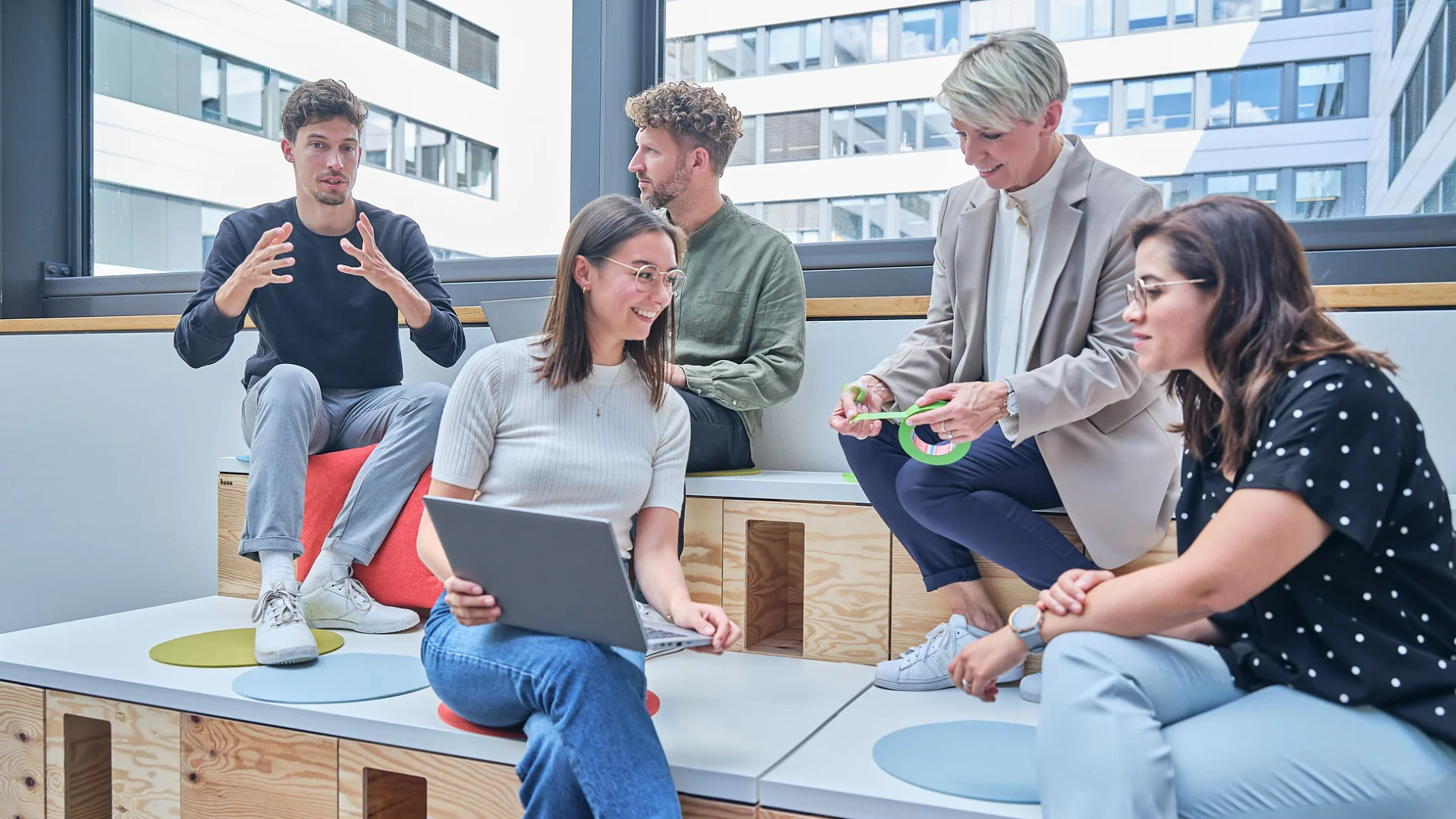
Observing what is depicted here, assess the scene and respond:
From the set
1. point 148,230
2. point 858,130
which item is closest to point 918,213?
point 858,130

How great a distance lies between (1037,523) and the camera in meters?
1.72

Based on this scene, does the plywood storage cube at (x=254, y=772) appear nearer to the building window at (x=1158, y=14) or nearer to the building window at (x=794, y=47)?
the building window at (x=794, y=47)

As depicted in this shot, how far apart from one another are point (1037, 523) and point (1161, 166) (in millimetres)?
1052

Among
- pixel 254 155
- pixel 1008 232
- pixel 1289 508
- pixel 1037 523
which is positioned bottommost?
pixel 1037 523

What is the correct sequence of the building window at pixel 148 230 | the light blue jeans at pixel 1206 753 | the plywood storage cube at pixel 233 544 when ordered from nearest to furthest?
the light blue jeans at pixel 1206 753
the plywood storage cube at pixel 233 544
the building window at pixel 148 230

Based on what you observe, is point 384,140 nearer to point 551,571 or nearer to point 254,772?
point 254,772

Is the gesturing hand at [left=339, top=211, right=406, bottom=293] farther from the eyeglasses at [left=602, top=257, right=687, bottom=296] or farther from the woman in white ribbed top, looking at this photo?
the eyeglasses at [left=602, top=257, right=687, bottom=296]

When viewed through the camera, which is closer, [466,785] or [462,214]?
[466,785]

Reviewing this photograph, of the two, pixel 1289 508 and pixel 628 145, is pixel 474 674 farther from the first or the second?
pixel 628 145

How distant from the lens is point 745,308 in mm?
2301

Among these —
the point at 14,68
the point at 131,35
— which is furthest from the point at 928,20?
the point at 14,68

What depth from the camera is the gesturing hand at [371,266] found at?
213cm

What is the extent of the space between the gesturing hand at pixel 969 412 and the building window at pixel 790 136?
50.3 inches

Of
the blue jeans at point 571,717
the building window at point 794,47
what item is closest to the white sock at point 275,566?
the blue jeans at point 571,717
